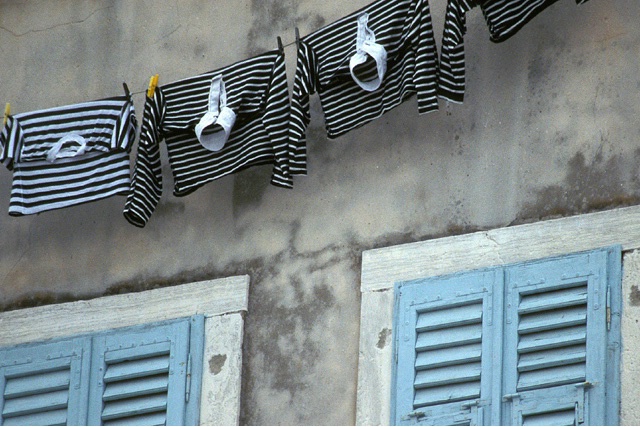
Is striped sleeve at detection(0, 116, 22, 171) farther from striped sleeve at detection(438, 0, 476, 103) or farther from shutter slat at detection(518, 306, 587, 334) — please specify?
shutter slat at detection(518, 306, 587, 334)

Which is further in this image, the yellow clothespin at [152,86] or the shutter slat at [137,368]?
the yellow clothespin at [152,86]

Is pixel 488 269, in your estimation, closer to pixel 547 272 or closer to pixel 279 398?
pixel 547 272

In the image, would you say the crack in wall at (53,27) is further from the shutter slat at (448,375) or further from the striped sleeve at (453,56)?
the shutter slat at (448,375)

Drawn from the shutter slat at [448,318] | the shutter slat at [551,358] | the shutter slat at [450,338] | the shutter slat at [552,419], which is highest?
the shutter slat at [448,318]

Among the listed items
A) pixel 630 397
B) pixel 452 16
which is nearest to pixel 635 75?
pixel 452 16

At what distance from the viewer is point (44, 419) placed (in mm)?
9305

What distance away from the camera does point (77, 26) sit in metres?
10.4

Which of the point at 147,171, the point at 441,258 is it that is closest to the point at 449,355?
the point at 441,258

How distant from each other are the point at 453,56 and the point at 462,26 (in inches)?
6.2

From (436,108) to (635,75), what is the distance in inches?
38.2

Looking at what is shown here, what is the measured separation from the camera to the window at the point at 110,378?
356 inches

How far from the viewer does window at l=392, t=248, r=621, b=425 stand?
805 centimetres

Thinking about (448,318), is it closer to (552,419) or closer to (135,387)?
(552,419)

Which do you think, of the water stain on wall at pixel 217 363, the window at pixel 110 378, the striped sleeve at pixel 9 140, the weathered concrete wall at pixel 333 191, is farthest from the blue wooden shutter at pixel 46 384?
the striped sleeve at pixel 9 140
